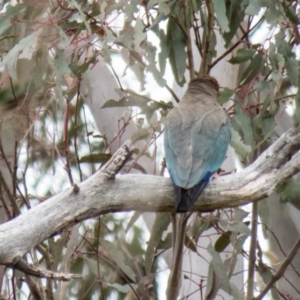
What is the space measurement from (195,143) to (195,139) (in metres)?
0.03

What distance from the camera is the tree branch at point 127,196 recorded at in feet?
6.65

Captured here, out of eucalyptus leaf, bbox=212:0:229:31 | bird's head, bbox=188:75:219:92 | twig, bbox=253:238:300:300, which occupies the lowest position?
twig, bbox=253:238:300:300

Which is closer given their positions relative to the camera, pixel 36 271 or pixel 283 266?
pixel 36 271

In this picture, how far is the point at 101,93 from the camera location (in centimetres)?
382

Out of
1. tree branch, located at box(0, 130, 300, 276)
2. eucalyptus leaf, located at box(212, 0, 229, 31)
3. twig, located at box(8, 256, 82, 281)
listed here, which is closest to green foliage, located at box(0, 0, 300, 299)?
eucalyptus leaf, located at box(212, 0, 229, 31)

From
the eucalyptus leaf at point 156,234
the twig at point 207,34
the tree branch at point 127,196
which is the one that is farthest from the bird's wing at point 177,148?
the eucalyptus leaf at point 156,234

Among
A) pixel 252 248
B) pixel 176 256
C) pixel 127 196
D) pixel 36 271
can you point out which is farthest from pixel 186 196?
pixel 252 248

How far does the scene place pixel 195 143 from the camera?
9.12ft

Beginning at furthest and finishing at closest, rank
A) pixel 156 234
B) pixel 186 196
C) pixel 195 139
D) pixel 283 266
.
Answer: pixel 156 234 → pixel 283 266 → pixel 195 139 → pixel 186 196

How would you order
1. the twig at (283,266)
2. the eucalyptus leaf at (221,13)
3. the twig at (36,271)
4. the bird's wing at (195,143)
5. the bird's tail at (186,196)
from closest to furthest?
the twig at (36,271)
the bird's tail at (186,196)
the bird's wing at (195,143)
the eucalyptus leaf at (221,13)
the twig at (283,266)

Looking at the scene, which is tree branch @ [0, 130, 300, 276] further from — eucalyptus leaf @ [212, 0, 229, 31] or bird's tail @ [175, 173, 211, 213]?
eucalyptus leaf @ [212, 0, 229, 31]

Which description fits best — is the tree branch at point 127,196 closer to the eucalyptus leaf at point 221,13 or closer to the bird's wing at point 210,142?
the bird's wing at point 210,142

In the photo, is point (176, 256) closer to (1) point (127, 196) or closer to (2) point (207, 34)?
(1) point (127, 196)

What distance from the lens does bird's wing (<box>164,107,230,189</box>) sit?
102 inches
